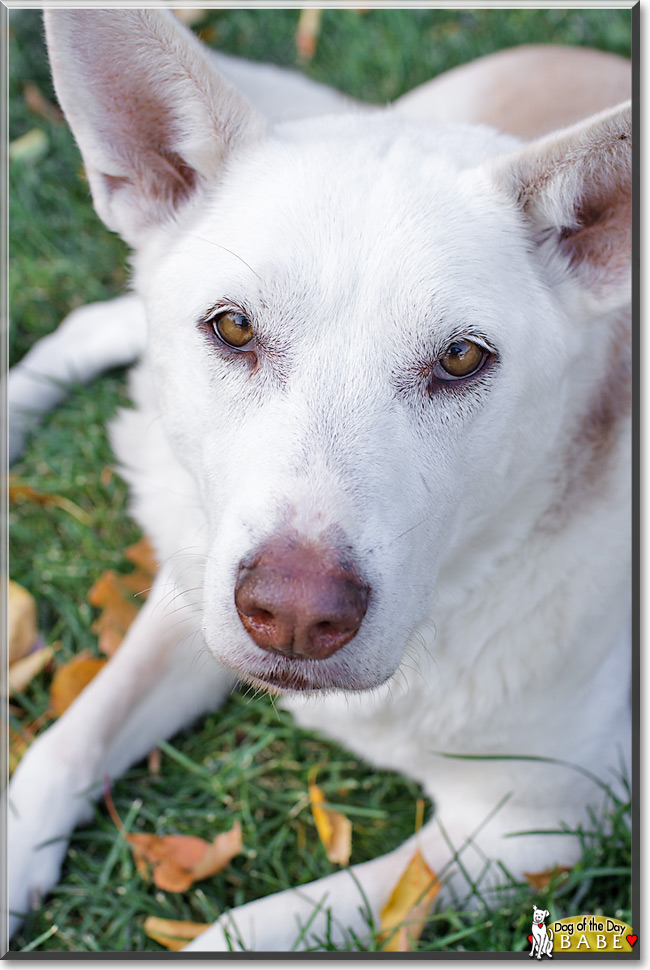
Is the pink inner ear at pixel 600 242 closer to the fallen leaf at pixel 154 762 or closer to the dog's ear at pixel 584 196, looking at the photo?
the dog's ear at pixel 584 196

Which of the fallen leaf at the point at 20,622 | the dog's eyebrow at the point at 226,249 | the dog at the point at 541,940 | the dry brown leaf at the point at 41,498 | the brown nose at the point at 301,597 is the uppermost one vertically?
the dog's eyebrow at the point at 226,249

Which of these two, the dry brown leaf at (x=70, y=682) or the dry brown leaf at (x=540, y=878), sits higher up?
the dry brown leaf at (x=70, y=682)

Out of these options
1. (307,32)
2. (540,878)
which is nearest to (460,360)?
(540,878)

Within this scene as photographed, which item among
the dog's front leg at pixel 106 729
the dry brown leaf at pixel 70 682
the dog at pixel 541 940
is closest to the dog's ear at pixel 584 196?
the dog's front leg at pixel 106 729

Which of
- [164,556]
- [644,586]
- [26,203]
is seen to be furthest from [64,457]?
[644,586]

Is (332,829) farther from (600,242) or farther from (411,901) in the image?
(600,242)

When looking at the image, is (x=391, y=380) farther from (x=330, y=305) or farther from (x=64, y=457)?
(x=64, y=457)
